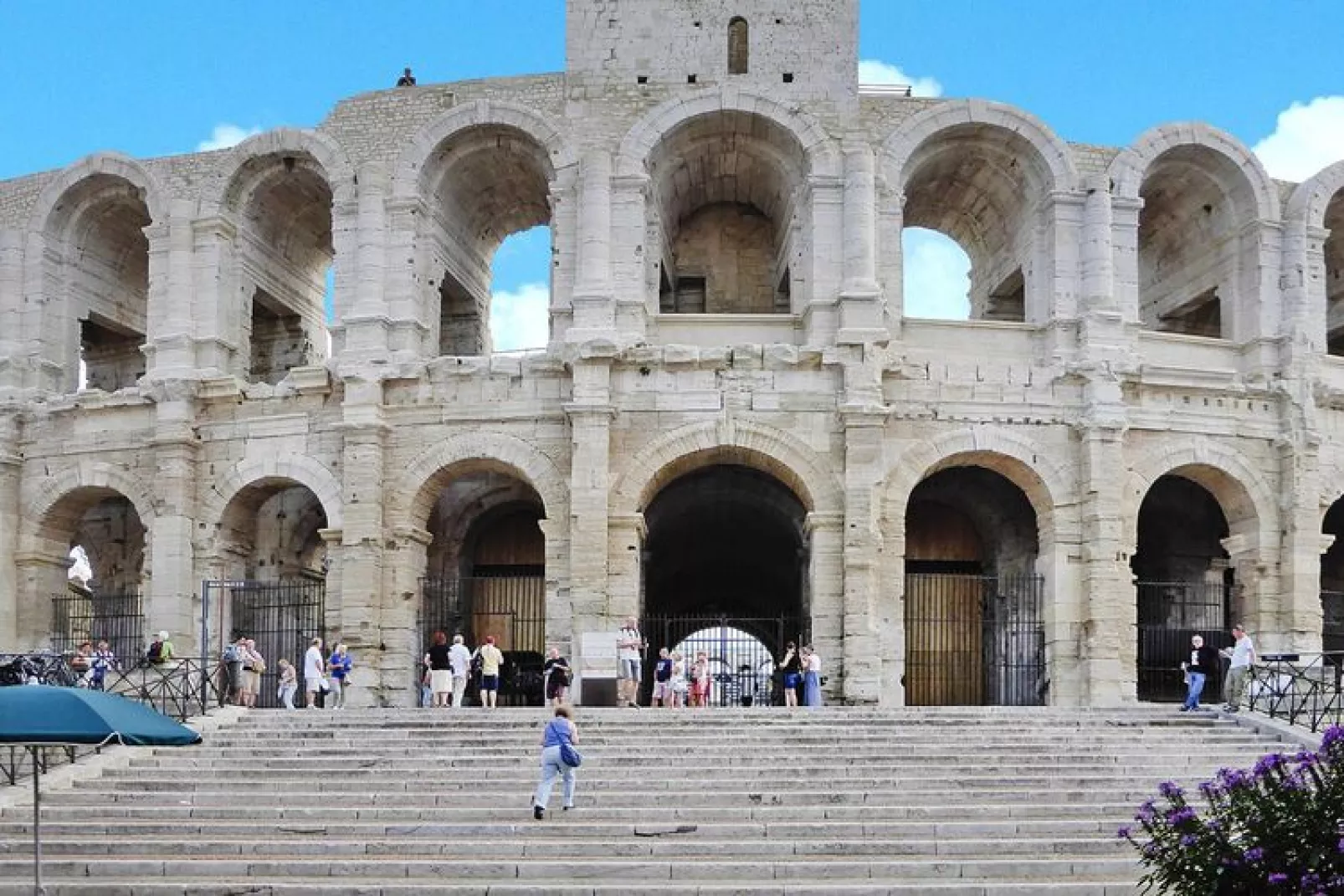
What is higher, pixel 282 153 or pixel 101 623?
pixel 282 153

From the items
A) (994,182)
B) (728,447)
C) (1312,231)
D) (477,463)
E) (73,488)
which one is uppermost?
(994,182)

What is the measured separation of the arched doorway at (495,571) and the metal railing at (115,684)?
450cm

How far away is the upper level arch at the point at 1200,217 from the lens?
1078 inches

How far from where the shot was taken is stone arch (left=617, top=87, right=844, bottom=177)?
1048 inches

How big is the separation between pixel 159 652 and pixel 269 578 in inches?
218

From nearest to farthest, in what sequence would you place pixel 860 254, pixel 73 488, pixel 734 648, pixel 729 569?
1. pixel 860 254
2. pixel 73 488
3. pixel 729 569
4. pixel 734 648

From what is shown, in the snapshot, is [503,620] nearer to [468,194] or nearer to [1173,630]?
[468,194]

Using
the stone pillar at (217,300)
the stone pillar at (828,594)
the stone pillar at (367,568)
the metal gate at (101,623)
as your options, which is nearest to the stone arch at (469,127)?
the stone pillar at (217,300)

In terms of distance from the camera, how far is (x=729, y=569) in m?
35.4

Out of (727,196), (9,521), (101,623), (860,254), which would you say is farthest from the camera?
(101,623)

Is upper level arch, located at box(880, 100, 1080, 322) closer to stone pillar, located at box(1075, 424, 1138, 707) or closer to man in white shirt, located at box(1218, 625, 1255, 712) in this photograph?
stone pillar, located at box(1075, 424, 1138, 707)

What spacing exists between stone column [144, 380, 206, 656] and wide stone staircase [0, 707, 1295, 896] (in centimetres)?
576

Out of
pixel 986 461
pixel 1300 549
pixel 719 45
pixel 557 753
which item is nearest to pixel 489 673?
pixel 557 753

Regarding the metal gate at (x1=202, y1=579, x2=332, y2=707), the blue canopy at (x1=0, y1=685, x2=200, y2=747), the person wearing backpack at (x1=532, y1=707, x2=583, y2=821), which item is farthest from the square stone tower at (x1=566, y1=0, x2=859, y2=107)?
the blue canopy at (x1=0, y1=685, x2=200, y2=747)
